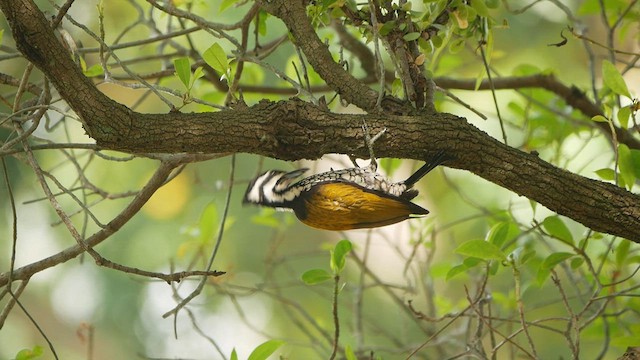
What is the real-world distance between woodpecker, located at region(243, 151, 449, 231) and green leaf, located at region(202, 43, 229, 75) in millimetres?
410

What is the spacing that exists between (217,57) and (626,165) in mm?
1044

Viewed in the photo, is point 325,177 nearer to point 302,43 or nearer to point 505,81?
point 302,43

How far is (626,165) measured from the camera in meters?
2.09

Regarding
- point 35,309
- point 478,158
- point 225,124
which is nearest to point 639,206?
point 478,158

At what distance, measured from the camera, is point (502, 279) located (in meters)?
5.17

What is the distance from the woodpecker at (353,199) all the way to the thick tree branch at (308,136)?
0.35 ft

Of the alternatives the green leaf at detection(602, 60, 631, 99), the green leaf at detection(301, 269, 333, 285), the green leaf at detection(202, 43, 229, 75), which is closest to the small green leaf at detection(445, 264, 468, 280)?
the green leaf at detection(301, 269, 333, 285)

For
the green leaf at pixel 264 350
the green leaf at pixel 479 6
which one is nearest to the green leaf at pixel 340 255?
the green leaf at pixel 264 350

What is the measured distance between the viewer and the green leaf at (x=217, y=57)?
1.97 metres

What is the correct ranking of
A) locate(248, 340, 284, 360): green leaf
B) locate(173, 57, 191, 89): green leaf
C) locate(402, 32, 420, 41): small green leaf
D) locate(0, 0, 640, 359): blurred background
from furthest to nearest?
1. locate(0, 0, 640, 359): blurred background
2. locate(248, 340, 284, 360): green leaf
3. locate(402, 32, 420, 41): small green leaf
4. locate(173, 57, 191, 89): green leaf

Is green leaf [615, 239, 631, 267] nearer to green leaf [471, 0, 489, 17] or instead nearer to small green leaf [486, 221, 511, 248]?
small green leaf [486, 221, 511, 248]

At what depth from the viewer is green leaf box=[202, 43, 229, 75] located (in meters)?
1.97

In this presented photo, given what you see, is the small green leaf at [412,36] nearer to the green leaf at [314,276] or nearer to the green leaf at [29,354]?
the green leaf at [314,276]

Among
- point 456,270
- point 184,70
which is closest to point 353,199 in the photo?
point 456,270
